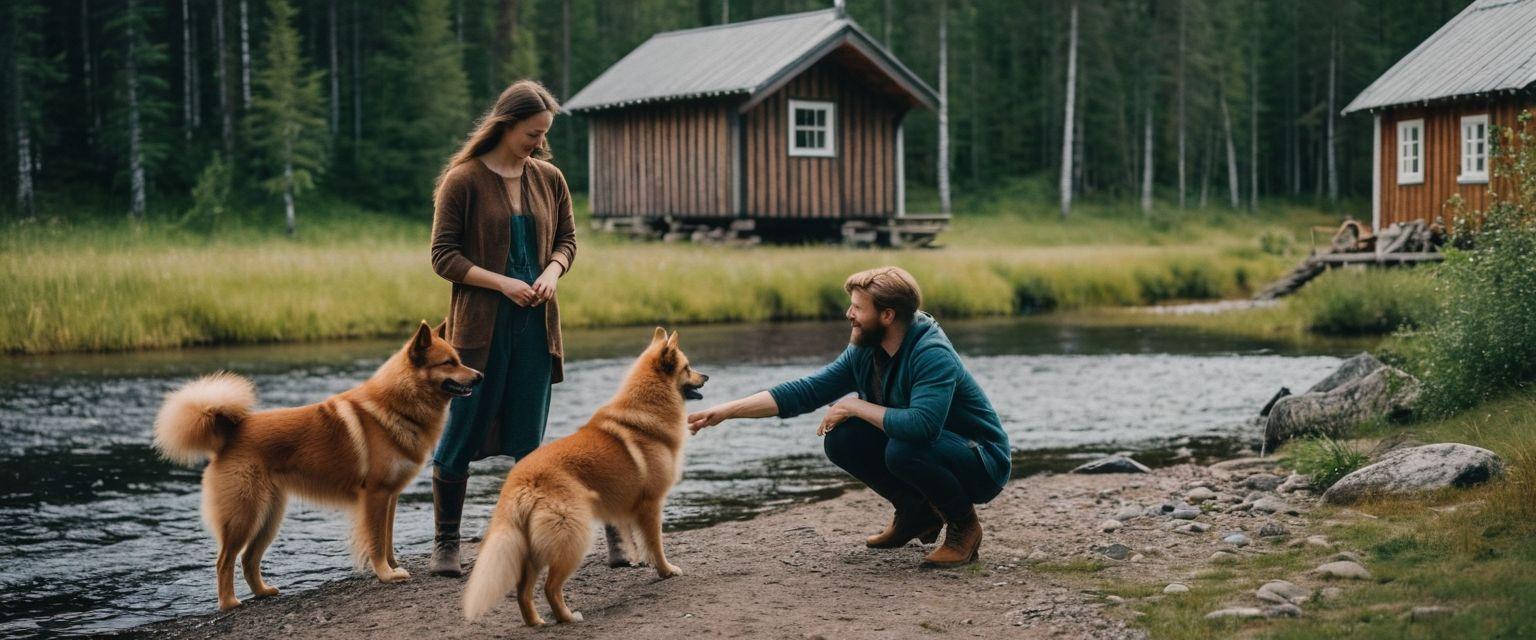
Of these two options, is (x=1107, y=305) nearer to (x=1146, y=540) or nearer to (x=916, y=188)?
(x=1146, y=540)

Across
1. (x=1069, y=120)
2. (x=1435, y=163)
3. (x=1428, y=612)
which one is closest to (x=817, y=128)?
(x=1435, y=163)

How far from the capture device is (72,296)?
17.2 m

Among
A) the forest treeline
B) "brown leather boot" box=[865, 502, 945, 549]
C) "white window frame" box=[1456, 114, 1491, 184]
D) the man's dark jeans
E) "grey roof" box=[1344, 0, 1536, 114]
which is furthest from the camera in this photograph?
the forest treeline

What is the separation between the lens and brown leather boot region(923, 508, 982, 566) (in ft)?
20.2

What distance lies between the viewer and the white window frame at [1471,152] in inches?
867

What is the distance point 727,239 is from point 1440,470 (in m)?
21.5

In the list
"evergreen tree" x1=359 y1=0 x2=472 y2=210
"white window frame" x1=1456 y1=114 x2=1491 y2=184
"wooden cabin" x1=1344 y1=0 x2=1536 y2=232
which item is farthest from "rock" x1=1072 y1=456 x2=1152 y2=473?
"evergreen tree" x1=359 y1=0 x2=472 y2=210

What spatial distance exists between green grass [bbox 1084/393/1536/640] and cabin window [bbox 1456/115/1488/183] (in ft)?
55.4

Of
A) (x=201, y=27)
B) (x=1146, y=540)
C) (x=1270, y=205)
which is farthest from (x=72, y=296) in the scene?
(x=1270, y=205)

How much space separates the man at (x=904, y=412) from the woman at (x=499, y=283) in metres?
0.85

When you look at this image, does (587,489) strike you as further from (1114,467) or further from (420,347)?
(1114,467)

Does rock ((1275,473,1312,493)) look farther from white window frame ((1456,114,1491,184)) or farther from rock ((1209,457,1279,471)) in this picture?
white window frame ((1456,114,1491,184))

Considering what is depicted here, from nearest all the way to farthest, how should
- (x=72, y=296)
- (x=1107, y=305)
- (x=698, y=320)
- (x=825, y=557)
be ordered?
(x=825, y=557) < (x=72, y=296) < (x=698, y=320) < (x=1107, y=305)

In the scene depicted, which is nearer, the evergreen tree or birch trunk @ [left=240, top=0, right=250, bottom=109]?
birch trunk @ [left=240, top=0, right=250, bottom=109]
